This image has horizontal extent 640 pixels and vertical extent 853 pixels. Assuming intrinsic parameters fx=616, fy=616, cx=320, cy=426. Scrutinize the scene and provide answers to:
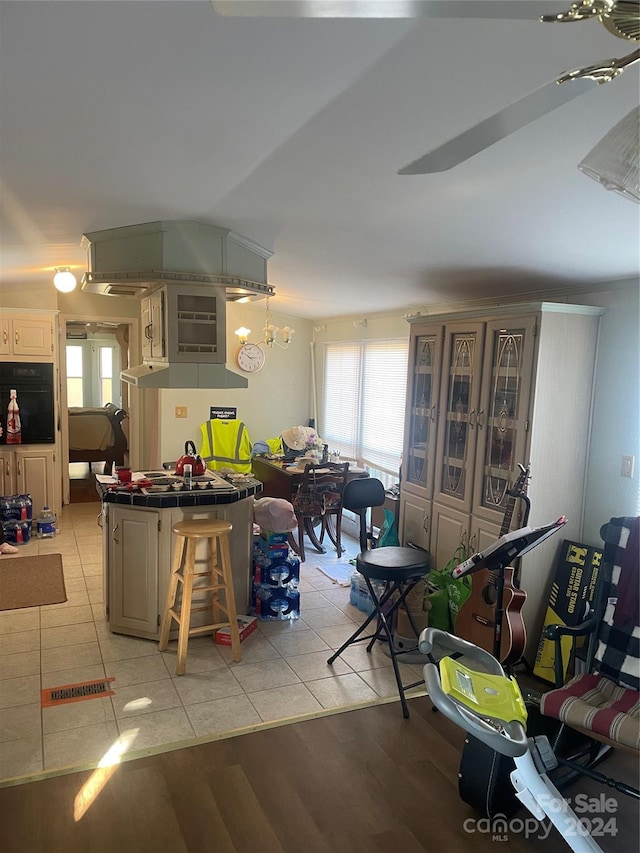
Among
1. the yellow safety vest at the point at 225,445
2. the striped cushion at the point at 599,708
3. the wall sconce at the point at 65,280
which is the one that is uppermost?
the wall sconce at the point at 65,280

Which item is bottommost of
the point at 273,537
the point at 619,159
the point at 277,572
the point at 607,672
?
the point at 277,572

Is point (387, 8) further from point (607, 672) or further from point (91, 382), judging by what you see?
point (91, 382)

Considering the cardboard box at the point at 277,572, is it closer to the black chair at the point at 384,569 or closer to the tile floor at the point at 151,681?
the tile floor at the point at 151,681

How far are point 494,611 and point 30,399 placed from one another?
4.76m

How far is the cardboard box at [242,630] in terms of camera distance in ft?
12.3

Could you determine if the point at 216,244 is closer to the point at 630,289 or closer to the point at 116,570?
the point at 116,570

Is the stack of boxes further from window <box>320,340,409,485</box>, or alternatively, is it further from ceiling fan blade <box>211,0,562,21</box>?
ceiling fan blade <box>211,0,562,21</box>

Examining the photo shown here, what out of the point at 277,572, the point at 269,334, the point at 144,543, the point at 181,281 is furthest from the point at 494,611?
the point at 269,334

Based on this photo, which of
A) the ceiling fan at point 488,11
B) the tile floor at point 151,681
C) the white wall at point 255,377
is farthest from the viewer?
the white wall at point 255,377

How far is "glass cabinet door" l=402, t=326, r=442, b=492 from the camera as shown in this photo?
412 centimetres

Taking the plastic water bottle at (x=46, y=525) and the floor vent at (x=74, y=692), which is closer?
the floor vent at (x=74, y=692)

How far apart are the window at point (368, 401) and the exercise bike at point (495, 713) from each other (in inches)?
151

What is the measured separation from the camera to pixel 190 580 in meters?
3.45

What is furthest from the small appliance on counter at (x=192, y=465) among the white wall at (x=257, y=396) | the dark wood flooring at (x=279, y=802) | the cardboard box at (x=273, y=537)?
the white wall at (x=257, y=396)
